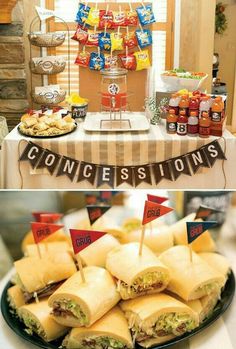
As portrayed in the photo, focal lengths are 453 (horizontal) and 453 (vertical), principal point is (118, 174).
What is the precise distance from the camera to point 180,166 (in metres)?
3.04

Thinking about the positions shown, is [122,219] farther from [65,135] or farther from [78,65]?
[78,65]

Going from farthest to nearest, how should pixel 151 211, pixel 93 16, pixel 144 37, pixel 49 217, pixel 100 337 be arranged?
pixel 144 37
pixel 93 16
pixel 49 217
pixel 151 211
pixel 100 337

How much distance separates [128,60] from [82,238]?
14.9ft

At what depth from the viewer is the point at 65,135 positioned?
10.1ft

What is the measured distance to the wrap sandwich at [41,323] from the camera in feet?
3.12

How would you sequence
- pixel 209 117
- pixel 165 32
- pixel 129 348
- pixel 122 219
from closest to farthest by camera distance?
pixel 129 348 → pixel 122 219 → pixel 209 117 → pixel 165 32

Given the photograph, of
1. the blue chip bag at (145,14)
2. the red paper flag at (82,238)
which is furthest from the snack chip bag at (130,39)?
the red paper flag at (82,238)

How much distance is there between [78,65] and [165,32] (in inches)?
44.6

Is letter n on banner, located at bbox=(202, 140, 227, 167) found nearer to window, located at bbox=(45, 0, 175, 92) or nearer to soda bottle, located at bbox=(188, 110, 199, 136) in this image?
soda bottle, located at bbox=(188, 110, 199, 136)

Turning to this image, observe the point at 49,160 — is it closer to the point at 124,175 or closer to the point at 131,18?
the point at 124,175

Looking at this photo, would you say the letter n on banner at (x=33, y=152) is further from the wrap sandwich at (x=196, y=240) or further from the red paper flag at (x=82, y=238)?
the red paper flag at (x=82, y=238)

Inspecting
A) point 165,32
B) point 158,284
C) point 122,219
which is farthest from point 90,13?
point 158,284

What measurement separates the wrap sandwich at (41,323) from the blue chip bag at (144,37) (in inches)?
183

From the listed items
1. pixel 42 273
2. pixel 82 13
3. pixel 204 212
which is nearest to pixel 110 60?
pixel 82 13
